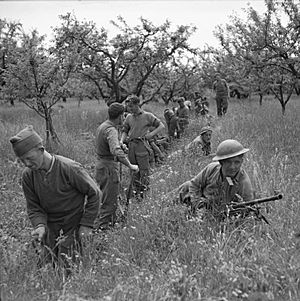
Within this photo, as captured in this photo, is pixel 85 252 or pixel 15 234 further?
pixel 15 234

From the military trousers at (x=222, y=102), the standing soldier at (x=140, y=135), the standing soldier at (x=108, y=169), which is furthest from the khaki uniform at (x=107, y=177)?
the military trousers at (x=222, y=102)

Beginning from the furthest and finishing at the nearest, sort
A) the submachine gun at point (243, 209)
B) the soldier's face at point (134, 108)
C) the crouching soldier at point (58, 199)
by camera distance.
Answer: the soldier's face at point (134, 108) < the submachine gun at point (243, 209) < the crouching soldier at point (58, 199)

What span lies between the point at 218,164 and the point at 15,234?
2887mm

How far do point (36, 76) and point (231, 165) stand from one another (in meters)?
8.38

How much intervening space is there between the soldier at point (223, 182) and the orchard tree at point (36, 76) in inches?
287

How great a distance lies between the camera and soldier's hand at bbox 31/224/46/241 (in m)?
3.65

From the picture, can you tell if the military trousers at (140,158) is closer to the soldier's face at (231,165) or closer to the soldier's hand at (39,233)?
the soldier's face at (231,165)

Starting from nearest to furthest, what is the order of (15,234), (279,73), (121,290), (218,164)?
(121,290)
(218,164)
(15,234)
(279,73)

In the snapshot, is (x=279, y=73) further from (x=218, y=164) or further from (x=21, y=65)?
(x=218, y=164)

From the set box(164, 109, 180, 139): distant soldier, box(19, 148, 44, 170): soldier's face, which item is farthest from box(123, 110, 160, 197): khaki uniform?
box(164, 109, 180, 139): distant soldier

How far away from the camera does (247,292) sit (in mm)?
2928

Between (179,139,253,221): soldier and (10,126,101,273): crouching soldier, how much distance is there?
1168mm

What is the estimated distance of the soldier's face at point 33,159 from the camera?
11.9ft

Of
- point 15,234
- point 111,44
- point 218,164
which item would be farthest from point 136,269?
point 111,44
